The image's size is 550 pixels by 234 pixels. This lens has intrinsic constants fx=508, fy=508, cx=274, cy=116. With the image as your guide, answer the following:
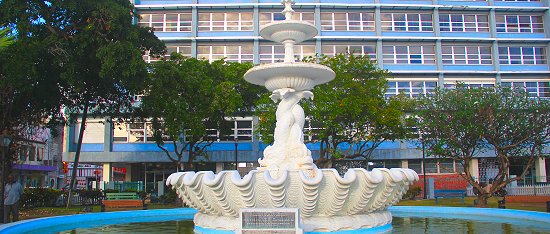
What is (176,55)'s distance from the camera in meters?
26.2

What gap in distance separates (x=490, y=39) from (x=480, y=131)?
73.6ft

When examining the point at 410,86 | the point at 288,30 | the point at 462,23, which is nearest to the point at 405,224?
the point at 288,30

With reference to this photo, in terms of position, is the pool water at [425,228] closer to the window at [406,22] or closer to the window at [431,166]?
the window at [431,166]

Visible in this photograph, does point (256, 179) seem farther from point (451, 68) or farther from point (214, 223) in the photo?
point (451, 68)

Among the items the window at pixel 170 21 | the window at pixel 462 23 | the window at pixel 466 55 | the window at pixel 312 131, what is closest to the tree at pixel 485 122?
the window at pixel 312 131

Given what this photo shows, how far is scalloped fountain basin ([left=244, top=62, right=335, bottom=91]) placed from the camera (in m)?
11.7

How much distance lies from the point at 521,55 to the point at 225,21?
990 inches

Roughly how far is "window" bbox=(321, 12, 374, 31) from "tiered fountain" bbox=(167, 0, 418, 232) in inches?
1217

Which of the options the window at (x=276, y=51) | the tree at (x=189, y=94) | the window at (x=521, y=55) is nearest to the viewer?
the tree at (x=189, y=94)

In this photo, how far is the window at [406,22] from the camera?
139ft

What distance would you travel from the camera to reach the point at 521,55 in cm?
4303

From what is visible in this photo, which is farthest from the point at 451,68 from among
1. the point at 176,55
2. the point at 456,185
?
the point at 176,55

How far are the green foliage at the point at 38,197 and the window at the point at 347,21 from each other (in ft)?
81.7

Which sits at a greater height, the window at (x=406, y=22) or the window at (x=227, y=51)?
the window at (x=406, y=22)
